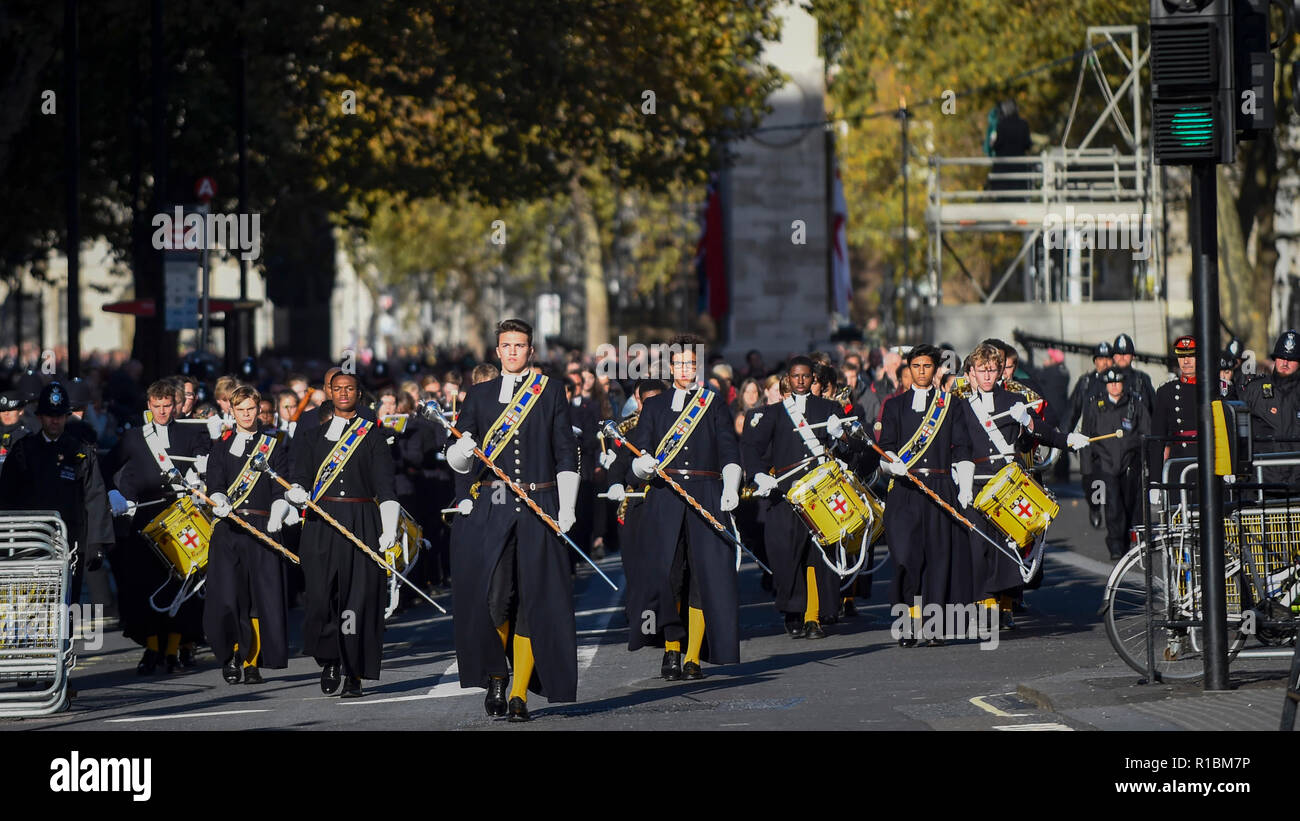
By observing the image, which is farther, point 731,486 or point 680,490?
point 680,490

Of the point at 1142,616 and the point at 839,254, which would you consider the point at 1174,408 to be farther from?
the point at 839,254

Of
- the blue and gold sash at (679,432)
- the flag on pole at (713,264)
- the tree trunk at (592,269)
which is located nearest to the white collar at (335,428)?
the blue and gold sash at (679,432)

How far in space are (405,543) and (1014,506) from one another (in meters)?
3.78

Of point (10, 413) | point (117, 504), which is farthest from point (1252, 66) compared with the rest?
point (10, 413)

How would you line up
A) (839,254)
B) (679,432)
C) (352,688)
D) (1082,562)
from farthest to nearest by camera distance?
(839,254) < (1082,562) < (679,432) < (352,688)

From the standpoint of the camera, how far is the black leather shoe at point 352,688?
494 inches

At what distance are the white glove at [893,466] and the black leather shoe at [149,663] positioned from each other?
15.2 ft

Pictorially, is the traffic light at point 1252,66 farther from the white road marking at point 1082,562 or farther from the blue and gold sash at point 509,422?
the white road marking at point 1082,562

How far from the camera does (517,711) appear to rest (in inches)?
438

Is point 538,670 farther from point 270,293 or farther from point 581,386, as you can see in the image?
point 270,293
